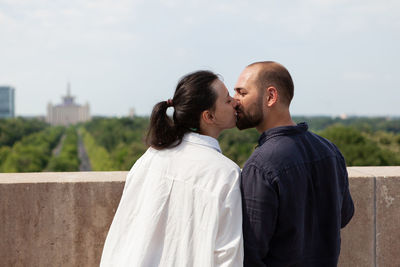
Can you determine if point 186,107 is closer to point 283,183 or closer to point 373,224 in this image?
point 283,183

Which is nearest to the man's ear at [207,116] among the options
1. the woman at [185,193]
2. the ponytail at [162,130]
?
the woman at [185,193]

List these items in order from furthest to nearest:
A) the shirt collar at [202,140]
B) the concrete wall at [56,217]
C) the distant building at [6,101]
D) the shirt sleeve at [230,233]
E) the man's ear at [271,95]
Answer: the distant building at [6,101] → the concrete wall at [56,217] → the man's ear at [271,95] → the shirt collar at [202,140] → the shirt sleeve at [230,233]

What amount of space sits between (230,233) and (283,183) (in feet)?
0.98

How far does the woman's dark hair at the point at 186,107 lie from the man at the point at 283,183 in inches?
8.7

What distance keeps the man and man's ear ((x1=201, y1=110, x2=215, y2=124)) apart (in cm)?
19

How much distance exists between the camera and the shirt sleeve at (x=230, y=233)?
1.77 meters

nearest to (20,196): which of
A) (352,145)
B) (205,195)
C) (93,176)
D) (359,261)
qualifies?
(93,176)

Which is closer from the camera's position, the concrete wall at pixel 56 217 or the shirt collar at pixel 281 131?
the shirt collar at pixel 281 131

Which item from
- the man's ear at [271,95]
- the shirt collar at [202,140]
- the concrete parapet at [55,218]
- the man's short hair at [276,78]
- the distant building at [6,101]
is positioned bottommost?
the distant building at [6,101]

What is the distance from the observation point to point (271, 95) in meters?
2.04

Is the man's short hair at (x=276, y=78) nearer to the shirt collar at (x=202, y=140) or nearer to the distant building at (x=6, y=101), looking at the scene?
the shirt collar at (x=202, y=140)

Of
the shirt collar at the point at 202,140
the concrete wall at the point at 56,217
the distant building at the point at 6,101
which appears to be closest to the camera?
the shirt collar at the point at 202,140

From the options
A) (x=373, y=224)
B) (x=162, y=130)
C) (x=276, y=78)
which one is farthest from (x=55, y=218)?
(x=373, y=224)

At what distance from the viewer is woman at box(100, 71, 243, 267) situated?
5.83ft
